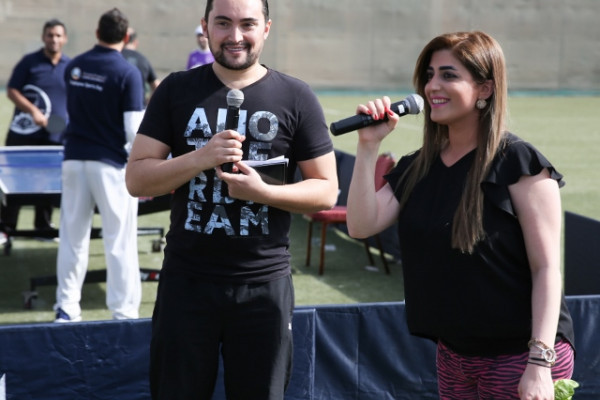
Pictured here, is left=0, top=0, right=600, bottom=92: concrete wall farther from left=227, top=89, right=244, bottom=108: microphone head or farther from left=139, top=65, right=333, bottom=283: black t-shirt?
left=227, top=89, right=244, bottom=108: microphone head

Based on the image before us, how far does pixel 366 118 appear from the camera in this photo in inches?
117

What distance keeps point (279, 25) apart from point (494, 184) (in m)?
27.9

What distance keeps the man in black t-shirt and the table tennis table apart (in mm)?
3688

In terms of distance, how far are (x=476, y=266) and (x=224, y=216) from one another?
893 millimetres

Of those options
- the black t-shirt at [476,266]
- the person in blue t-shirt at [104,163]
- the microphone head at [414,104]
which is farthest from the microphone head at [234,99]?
the person in blue t-shirt at [104,163]

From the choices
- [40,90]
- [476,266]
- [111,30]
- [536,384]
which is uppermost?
[111,30]

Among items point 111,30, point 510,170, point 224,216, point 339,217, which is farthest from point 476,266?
point 339,217

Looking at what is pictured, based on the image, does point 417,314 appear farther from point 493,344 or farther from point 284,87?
point 284,87

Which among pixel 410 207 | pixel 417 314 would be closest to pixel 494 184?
pixel 410 207

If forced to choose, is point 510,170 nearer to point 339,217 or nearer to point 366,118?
point 366,118

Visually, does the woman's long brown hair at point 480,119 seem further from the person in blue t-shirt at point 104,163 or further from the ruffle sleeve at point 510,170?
the person in blue t-shirt at point 104,163

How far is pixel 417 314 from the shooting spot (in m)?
3.14

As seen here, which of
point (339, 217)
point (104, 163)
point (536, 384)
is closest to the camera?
point (536, 384)

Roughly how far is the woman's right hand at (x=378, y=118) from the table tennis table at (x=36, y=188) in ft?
14.2
